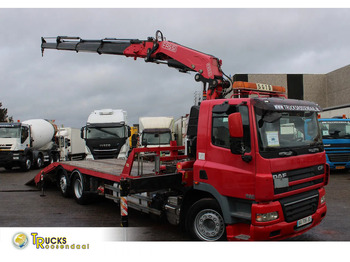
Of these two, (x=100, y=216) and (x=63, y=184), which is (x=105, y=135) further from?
(x=100, y=216)

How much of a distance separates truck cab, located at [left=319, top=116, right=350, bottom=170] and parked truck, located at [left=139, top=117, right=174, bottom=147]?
808 centimetres

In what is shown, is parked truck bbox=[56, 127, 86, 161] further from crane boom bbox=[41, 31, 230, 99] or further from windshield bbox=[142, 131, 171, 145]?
crane boom bbox=[41, 31, 230, 99]

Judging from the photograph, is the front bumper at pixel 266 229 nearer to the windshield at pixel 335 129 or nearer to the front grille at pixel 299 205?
the front grille at pixel 299 205

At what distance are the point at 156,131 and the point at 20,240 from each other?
12.7 meters

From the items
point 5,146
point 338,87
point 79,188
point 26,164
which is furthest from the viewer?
point 338,87

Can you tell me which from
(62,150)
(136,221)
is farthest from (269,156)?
(62,150)

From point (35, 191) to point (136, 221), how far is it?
18.0 ft

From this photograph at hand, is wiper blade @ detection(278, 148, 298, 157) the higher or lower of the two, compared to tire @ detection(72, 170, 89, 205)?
higher

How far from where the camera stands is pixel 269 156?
4.09 meters

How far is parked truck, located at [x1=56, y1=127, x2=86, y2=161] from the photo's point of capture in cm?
2161

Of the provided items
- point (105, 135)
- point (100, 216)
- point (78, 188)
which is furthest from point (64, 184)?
point (105, 135)

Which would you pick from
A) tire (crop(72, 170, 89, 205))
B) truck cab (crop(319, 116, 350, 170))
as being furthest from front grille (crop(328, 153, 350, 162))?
tire (crop(72, 170, 89, 205))

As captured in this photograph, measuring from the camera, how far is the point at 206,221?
4.70 m

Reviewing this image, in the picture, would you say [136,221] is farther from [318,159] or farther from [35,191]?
[35,191]
